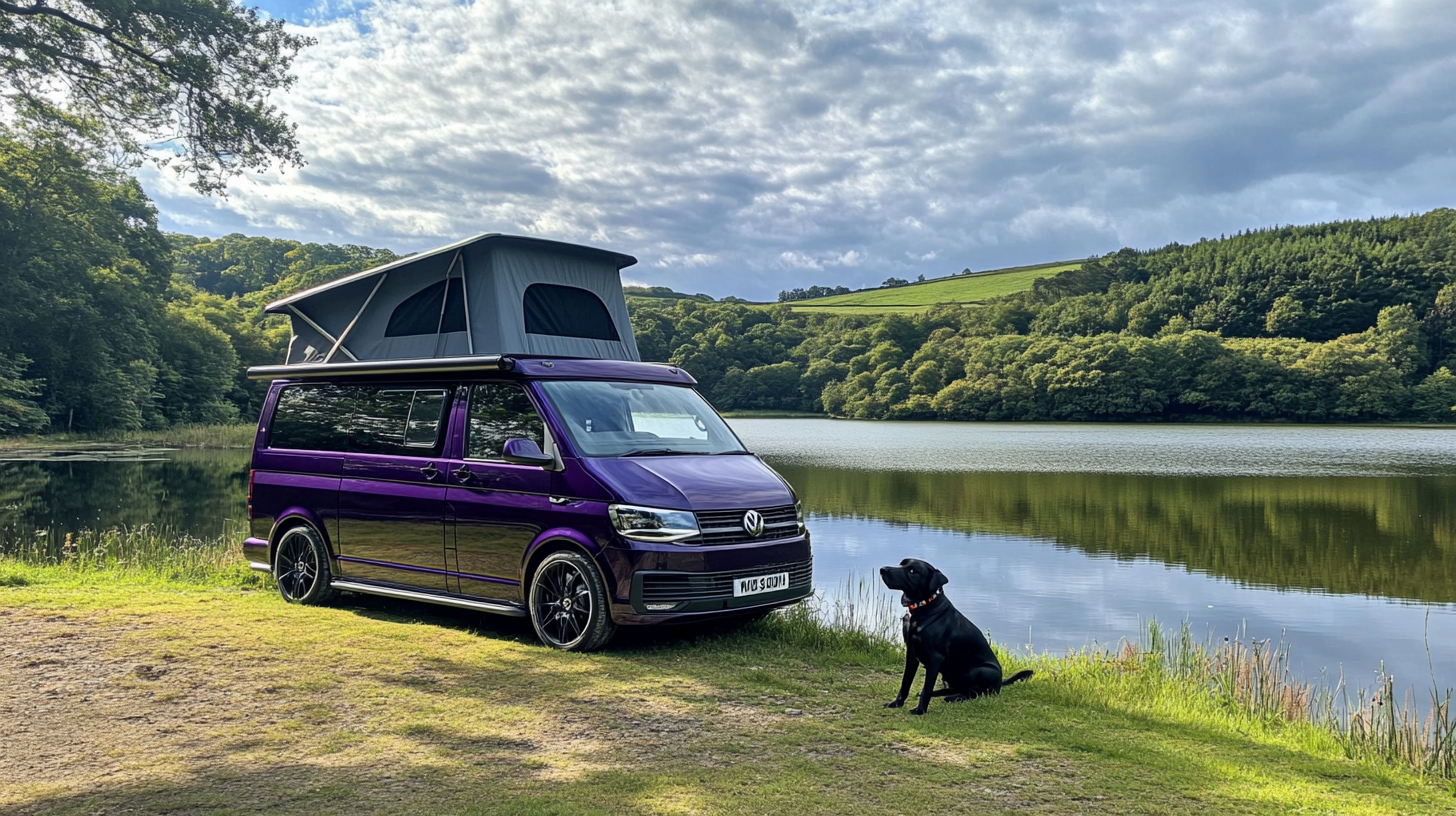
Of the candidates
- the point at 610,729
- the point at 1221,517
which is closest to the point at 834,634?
the point at 610,729

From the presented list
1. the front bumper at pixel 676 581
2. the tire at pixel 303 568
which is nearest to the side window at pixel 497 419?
the front bumper at pixel 676 581

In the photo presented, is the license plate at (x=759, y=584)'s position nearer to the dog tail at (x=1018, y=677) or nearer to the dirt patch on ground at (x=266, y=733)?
the dirt patch on ground at (x=266, y=733)

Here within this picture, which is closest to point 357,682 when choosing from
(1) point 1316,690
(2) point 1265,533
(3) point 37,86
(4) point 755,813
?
(4) point 755,813

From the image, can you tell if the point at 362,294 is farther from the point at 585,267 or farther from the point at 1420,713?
the point at 1420,713

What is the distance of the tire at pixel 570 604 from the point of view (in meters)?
6.82

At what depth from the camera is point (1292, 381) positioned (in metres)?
75.2

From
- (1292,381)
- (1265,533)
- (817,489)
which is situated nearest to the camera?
(1265,533)

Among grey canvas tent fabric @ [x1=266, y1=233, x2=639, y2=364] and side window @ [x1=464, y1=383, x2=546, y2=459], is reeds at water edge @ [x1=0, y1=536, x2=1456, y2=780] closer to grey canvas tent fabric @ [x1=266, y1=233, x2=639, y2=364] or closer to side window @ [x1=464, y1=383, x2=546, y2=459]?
side window @ [x1=464, y1=383, x2=546, y2=459]

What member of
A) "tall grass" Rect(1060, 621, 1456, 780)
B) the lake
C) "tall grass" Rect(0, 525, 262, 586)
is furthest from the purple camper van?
the lake

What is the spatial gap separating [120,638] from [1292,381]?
8349 cm

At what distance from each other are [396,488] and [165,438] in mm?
51200

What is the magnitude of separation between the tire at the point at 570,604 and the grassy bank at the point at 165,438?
44970mm

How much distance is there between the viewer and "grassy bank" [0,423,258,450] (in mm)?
46334

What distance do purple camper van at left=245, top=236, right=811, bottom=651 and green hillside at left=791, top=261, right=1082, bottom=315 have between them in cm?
10928
